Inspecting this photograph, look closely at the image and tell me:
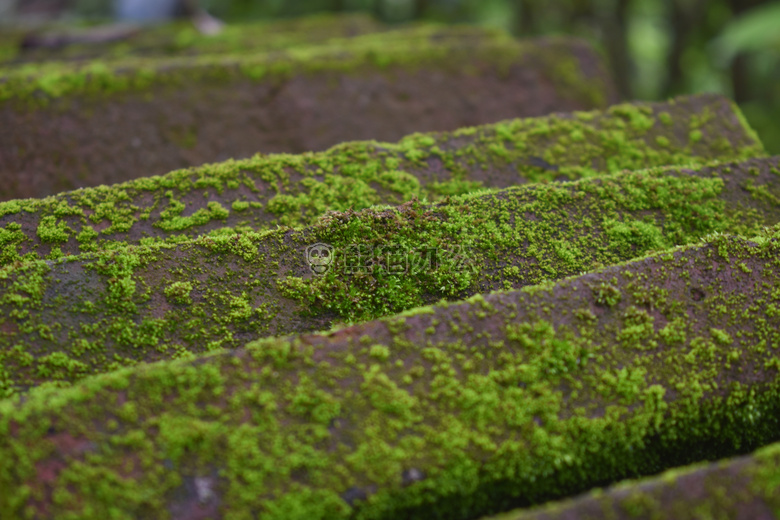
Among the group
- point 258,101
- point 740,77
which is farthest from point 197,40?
point 740,77

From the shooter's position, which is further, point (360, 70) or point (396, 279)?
point (360, 70)

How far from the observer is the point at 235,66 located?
16.4ft

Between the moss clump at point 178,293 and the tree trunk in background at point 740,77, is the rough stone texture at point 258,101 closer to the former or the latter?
the moss clump at point 178,293

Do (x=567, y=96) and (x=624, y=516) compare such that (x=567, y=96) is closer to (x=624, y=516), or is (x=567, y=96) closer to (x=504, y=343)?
(x=504, y=343)

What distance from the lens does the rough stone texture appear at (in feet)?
14.6

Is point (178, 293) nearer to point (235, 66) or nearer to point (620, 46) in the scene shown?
point (235, 66)

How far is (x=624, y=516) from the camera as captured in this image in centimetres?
180

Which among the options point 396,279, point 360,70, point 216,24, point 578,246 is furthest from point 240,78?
point 216,24

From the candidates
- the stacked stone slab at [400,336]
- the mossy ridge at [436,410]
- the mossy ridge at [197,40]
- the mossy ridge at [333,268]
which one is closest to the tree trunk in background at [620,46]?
the mossy ridge at [197,40]

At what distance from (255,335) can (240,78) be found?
128 inches

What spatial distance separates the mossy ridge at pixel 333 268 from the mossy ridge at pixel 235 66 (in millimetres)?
2466

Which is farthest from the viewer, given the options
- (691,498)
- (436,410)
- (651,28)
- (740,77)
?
(651,28)

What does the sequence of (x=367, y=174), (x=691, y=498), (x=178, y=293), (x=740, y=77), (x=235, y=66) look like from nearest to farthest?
(x=691, y=498), (x=178, y=293), (x=367, y=174), (x=235, y=66), (x=740, y=77)

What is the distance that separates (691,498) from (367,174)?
2.59 meters
